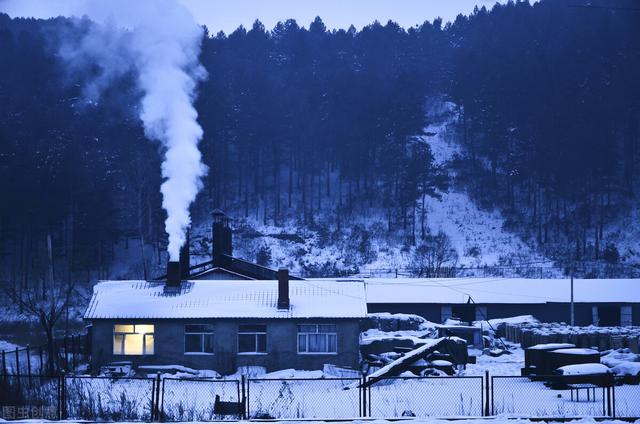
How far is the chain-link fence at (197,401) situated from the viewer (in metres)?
19.0

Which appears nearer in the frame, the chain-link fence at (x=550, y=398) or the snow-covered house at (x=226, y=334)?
the chain-link fence at (x=550, y=398)

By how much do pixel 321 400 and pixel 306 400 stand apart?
512mm

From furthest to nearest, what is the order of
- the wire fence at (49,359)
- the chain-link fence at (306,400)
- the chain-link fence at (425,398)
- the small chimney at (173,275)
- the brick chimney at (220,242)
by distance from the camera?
the brick chimney at (220,242)
the small chimney at (173,275)
the wire fence at (49,359)
the chain-link fence at (425,398)
the chain-link fence at (306,400)

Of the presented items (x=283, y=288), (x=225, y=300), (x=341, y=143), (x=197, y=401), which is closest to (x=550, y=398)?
(x=197, y=401)

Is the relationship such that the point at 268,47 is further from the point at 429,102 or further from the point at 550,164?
the point at 550,164

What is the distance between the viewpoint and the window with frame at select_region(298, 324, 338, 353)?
108ft

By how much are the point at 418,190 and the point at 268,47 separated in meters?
41.5

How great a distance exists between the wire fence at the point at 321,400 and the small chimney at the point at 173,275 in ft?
23.2

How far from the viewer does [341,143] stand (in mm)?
92938

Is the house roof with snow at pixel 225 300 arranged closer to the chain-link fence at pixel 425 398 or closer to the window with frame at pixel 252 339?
the window with frame at pixel 252 339

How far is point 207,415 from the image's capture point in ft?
65.0

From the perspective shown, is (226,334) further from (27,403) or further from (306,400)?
(27,403)

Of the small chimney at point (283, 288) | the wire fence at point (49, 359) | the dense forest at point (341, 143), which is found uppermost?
the dense forest at point (341, 143)

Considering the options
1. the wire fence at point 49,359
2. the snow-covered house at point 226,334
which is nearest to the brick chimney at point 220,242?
the snow-covered house at point 226,334
